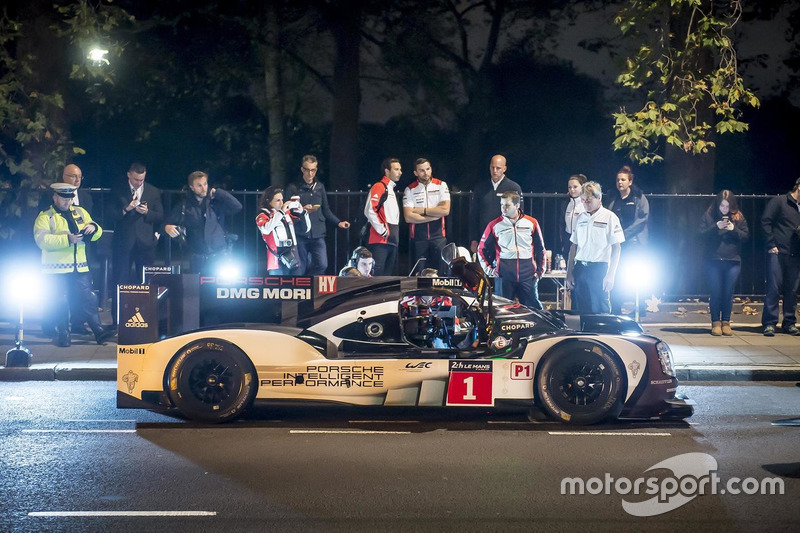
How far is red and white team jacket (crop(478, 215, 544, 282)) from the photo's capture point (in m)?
12.8

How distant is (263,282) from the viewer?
9.55 metres

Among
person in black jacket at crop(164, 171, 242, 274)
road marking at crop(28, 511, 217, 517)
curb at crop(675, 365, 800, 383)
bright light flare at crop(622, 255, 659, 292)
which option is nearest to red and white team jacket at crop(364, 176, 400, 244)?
person in black jacket at crop(164, 171, 242, 274)

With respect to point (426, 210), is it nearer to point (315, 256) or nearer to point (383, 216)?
point (383, 216)

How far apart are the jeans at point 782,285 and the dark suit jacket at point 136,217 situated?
8435 millimetres

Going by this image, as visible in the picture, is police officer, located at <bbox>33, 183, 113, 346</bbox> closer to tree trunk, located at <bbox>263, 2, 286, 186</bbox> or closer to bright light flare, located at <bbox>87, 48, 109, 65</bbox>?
bright light flare, located at <bbox>87, 48, 109, 65</bbox>

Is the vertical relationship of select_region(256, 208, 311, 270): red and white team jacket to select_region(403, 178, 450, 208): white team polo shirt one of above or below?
below

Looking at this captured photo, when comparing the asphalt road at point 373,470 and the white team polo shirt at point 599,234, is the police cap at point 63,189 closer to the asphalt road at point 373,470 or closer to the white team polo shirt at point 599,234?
the asphalt road at point 373,470

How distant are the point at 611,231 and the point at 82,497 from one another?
7.72 meters

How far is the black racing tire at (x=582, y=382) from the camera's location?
8.90 meters

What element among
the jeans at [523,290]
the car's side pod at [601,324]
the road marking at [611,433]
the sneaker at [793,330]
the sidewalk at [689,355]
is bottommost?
the road marking at [611,433]

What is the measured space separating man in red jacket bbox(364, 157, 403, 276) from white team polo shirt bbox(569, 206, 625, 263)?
2540mm

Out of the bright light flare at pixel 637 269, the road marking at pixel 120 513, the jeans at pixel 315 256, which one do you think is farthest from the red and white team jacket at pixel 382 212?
the road marking at pixel 120 513

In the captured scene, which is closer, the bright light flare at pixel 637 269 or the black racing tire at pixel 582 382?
the black racing tire at pixel 582 382

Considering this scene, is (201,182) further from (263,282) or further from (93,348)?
(263,282)
